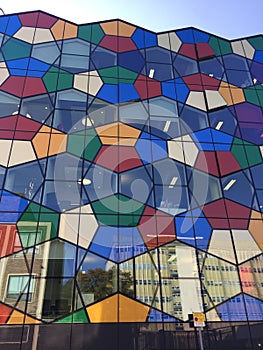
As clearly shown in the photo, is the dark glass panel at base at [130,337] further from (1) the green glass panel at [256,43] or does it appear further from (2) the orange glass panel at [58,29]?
(1) the green glass panel at [256,43]

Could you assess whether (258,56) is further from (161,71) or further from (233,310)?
(233,310)

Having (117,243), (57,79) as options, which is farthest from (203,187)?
(57,79)

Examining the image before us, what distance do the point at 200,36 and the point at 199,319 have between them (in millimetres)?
17143

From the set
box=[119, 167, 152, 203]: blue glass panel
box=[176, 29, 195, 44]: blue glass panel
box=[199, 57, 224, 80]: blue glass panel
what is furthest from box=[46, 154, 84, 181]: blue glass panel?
box=[176, 29, 195, 44]: blue glass panel

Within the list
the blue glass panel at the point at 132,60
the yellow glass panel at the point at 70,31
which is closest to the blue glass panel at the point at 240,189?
the blue glass panel at the point at 132,60

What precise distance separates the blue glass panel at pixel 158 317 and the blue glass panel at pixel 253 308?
3.07 metres

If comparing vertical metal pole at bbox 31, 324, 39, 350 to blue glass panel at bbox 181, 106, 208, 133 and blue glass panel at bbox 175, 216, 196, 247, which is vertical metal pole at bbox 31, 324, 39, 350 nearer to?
blue glass panel at bbox 175, 216, 196, 247

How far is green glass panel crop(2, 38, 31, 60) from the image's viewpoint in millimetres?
17594

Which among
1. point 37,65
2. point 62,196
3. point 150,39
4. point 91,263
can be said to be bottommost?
point 91,263

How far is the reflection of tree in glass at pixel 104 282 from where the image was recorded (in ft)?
39.8

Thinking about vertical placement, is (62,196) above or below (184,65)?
below

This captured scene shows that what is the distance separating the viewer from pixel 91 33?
1916cm

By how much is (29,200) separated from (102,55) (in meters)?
10.0

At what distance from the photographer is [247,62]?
19969 millimetres
